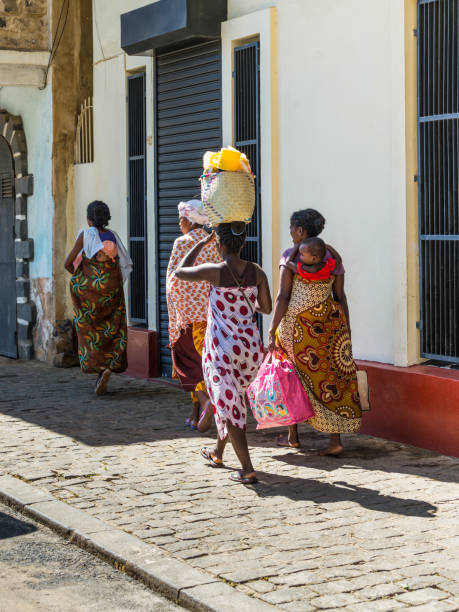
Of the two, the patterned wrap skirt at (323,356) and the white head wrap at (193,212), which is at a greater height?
the white head wrap at (193,212)

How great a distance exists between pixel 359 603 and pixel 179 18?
6.97 m

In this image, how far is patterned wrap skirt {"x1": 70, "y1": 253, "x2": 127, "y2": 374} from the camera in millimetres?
10070

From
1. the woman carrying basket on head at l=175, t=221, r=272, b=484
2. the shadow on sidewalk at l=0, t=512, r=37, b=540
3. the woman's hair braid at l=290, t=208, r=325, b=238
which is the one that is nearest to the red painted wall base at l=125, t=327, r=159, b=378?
the woman's hair braid at l=290, t=208, r=325, b=238

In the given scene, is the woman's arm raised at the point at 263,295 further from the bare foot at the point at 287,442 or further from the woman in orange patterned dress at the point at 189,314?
the woman in orange patterned dress at the point at 189,314

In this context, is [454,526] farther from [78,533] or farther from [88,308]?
[88,308]

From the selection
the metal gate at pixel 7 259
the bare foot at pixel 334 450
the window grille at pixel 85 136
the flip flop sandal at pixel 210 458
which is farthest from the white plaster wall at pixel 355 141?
the metal gate at pixel 7 259

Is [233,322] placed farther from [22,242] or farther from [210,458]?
[22,242]

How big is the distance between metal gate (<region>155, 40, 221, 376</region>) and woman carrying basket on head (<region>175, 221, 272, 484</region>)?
3692 mm

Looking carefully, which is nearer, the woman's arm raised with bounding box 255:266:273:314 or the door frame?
the woman's arm raised with bounding box 255:266:273:314

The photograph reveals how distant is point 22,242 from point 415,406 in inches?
291

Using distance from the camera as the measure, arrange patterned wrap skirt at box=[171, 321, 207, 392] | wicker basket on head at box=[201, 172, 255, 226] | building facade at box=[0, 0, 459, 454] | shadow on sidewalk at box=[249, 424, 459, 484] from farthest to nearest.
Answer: patterned wrap skirt at box=[171, 321, 207, 392] → building facade at box=[0, 0, 459, 454] → shadow on sidewalk at box=[249, 424, 459, 484] → wicker basket on head at box=[201, 172, 255, 226]

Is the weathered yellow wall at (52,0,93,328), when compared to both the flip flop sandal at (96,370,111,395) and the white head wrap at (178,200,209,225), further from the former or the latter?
the white head wrap at (178,200,209,225)

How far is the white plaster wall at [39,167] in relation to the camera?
506 inches

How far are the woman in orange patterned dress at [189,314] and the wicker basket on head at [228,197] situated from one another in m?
1.39
